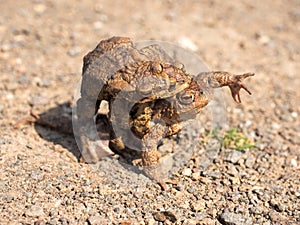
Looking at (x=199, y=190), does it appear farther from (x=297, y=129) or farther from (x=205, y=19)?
(x=205, y=19)

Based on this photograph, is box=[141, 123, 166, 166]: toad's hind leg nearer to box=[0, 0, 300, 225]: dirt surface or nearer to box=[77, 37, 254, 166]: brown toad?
box=[77, 37, 254, 166]: brown toad

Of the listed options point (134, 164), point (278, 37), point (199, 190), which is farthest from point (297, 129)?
point (278, 37)

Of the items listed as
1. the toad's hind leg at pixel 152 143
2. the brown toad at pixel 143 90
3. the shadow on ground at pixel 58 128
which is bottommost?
the shadow on ground at pixel 58 128

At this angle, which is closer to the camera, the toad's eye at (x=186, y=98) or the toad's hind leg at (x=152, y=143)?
the toad's eye at (x=186, y=98)

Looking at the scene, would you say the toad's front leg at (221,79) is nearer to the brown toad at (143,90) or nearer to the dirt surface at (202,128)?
the brown toad at (143,90)

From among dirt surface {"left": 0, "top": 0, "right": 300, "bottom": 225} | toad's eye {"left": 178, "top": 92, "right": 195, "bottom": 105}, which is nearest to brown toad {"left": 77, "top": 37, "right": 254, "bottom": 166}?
toad's eye {"left": 178, "top": 92, "right": 195, "bottom": 105}

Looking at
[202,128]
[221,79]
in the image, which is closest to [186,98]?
[221,79]

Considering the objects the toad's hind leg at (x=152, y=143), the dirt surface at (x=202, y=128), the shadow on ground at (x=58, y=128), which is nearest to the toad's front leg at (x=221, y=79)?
the toad's hind leg at (x=152, y=143)

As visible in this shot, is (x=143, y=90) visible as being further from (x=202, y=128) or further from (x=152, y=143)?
(x=202, y=128)
